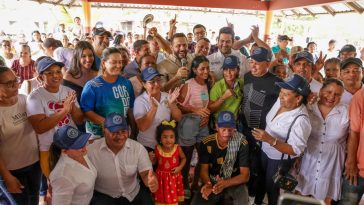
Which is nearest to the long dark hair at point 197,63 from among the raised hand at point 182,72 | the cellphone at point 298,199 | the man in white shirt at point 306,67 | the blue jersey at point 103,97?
the raised hand at point 182,72

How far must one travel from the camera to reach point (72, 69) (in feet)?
10.5

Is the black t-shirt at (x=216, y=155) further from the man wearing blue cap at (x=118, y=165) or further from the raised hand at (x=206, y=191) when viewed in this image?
the man wearing blue cap at (x=118, y=165)

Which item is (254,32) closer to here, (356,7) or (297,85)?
(297,85)

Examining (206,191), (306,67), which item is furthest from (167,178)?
(306,67)

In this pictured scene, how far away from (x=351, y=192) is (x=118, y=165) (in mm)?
2209

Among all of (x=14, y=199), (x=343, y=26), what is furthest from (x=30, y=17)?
(x=343, y=26)

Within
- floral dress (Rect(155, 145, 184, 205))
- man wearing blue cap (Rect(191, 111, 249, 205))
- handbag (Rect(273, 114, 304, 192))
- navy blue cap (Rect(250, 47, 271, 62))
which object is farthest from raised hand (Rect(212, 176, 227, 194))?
navy blue cap (Rect(250, 47, 271, 62))

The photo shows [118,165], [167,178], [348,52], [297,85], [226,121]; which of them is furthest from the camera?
[348,52]

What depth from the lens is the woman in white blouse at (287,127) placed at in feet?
8.50

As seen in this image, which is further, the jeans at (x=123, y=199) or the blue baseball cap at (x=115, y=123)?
the jeans at (x=123, y=199)

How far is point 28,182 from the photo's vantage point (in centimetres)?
255

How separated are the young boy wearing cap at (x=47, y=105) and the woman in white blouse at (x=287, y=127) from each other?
5.60ft

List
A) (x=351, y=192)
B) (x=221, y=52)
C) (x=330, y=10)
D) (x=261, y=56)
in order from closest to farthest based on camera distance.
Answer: (x=351, y=192), (x=261, y=56), (x=221, y=52), (x=330, y=10)

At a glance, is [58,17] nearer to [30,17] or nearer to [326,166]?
[30,17]
